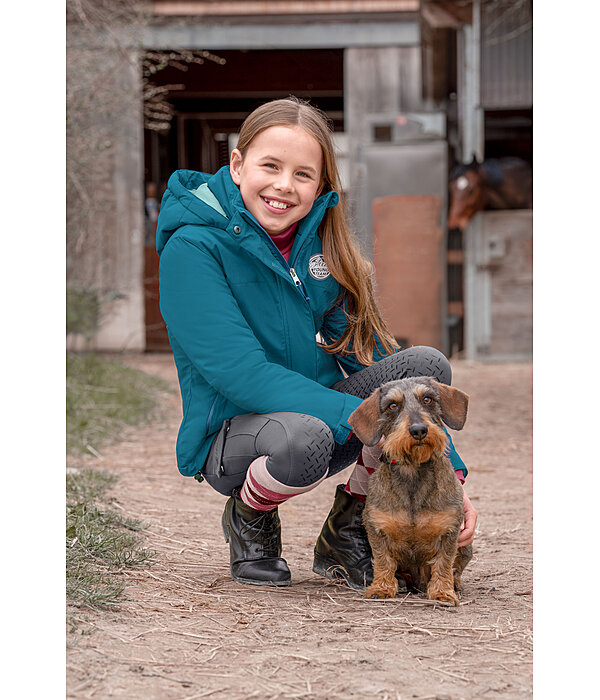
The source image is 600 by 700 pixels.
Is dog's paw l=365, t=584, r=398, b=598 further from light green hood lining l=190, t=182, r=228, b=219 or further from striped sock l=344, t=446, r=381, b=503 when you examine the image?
light green hood lining l=190, t=182, r=228, b=219

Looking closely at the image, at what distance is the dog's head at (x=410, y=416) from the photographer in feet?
8.76

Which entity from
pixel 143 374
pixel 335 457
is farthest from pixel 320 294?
pixel 143 374

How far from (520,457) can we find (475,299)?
5179 mm

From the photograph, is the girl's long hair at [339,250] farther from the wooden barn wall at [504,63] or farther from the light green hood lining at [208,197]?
the wooden barn wall at [504,63]

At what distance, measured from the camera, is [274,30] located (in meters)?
11.0

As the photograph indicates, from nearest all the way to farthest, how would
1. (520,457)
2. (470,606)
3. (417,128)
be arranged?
(470,606), (520,457), (417,128)

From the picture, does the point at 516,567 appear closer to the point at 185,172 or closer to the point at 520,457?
the point at 185,172

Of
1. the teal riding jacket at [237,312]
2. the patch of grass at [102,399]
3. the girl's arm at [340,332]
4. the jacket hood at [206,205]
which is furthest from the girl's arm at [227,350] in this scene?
the patch of grass at [102,399]

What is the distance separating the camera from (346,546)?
312cm

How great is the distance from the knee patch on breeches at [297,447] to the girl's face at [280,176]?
0.66 metres

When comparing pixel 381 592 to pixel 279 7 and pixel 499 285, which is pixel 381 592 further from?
pixel 279 7

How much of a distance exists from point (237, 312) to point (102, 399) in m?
4.42

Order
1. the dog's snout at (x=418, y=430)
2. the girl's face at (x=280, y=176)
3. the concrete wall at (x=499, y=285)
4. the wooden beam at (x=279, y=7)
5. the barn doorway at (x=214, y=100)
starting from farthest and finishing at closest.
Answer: the barn doorway at (x=214, y=100)
the wooden beam at (x=279, y=7)
the concrete wall at (x=499, y=285)
the girl's face at (x=280, y=176)
the dog's snout at (x=418, y=430)

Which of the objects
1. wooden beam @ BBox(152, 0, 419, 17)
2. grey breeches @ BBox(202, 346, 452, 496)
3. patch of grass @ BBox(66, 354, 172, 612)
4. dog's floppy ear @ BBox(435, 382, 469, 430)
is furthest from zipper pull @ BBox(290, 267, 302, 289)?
wooden beam @ BBox(152, 0, 419, 17)
